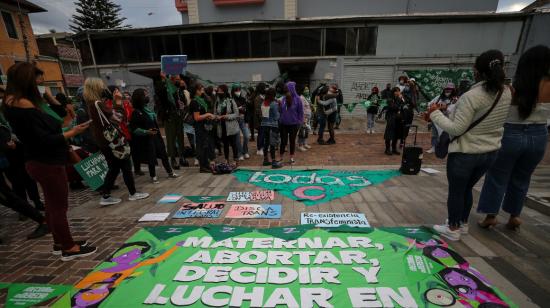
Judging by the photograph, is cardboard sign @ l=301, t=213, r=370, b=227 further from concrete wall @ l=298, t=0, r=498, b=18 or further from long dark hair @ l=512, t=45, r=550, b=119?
concrete wall @ l=298, t=0, r=498, b=18

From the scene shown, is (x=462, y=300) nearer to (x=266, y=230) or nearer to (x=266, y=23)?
(x=266, y=230)

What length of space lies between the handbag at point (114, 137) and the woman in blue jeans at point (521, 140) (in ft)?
17.7

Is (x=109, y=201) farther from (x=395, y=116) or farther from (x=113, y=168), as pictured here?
(x=395, y=116)

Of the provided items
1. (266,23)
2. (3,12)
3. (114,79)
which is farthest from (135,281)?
(3,12)

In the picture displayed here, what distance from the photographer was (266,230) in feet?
10.9

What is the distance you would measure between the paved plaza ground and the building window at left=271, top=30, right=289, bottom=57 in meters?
12.0

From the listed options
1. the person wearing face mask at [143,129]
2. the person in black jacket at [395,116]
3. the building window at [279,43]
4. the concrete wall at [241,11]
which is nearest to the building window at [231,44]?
the building window at [279,43]

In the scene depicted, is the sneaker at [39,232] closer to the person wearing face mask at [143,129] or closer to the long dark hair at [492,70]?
the person wearing face mask at [143,129]

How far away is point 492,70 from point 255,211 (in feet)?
11.0

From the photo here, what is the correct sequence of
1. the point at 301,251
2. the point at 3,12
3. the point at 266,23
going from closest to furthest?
the point at 301,251
the point at 266,23
the point at 3,12

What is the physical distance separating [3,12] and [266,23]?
2300 cm

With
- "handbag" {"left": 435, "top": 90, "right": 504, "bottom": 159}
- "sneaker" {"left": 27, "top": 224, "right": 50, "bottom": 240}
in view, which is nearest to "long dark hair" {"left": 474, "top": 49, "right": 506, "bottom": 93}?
"handbag" {"left": 435, "top": 90, "right": 504, "bottom": 159}

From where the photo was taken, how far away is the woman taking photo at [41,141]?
2379 mm

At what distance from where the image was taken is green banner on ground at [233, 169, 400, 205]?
4.53 m
